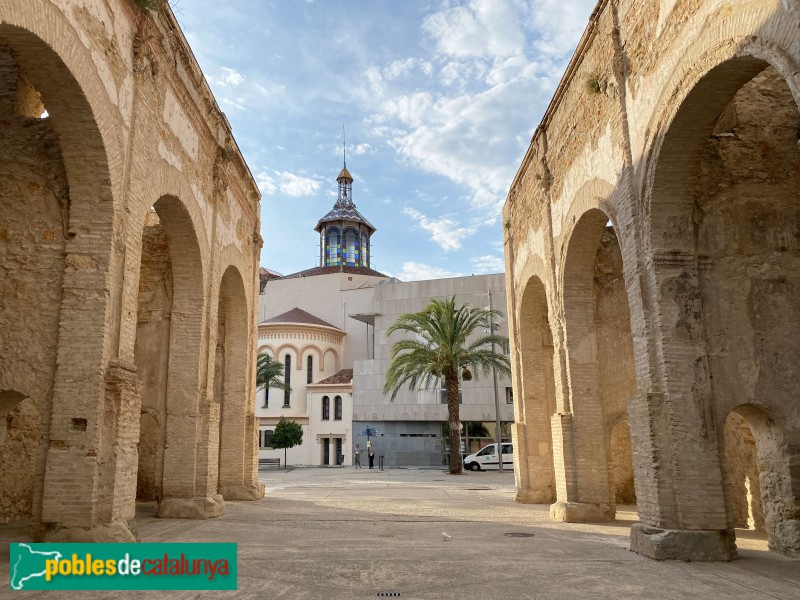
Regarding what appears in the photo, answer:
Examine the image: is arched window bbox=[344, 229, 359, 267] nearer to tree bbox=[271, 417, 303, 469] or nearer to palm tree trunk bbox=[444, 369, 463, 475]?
tree bbox=[271, 417, 303, 469]

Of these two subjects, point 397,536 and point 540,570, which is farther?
point 397,536

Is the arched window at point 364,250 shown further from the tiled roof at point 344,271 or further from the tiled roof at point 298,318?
the tiled roof at point 298,318

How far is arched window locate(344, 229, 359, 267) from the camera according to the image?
193ft

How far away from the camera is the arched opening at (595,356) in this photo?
11.3 m

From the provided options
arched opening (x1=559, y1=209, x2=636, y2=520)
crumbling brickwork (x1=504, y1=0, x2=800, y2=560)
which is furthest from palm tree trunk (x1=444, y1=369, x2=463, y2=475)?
crumbling brickwork (x1=504, y1=0, x2=800, y2=560)

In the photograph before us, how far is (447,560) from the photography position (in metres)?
7.39

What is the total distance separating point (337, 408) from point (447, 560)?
34.4 m

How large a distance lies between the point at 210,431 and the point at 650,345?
27.1 feet

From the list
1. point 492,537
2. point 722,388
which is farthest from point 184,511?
point 722,388

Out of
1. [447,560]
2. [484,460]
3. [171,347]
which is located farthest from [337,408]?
[447,560]

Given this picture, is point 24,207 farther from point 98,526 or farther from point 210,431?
point 210,431

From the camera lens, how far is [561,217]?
1205 cm

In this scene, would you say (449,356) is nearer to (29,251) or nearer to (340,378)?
(340,378)

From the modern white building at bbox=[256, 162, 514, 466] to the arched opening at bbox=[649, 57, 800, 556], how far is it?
2288 cm
